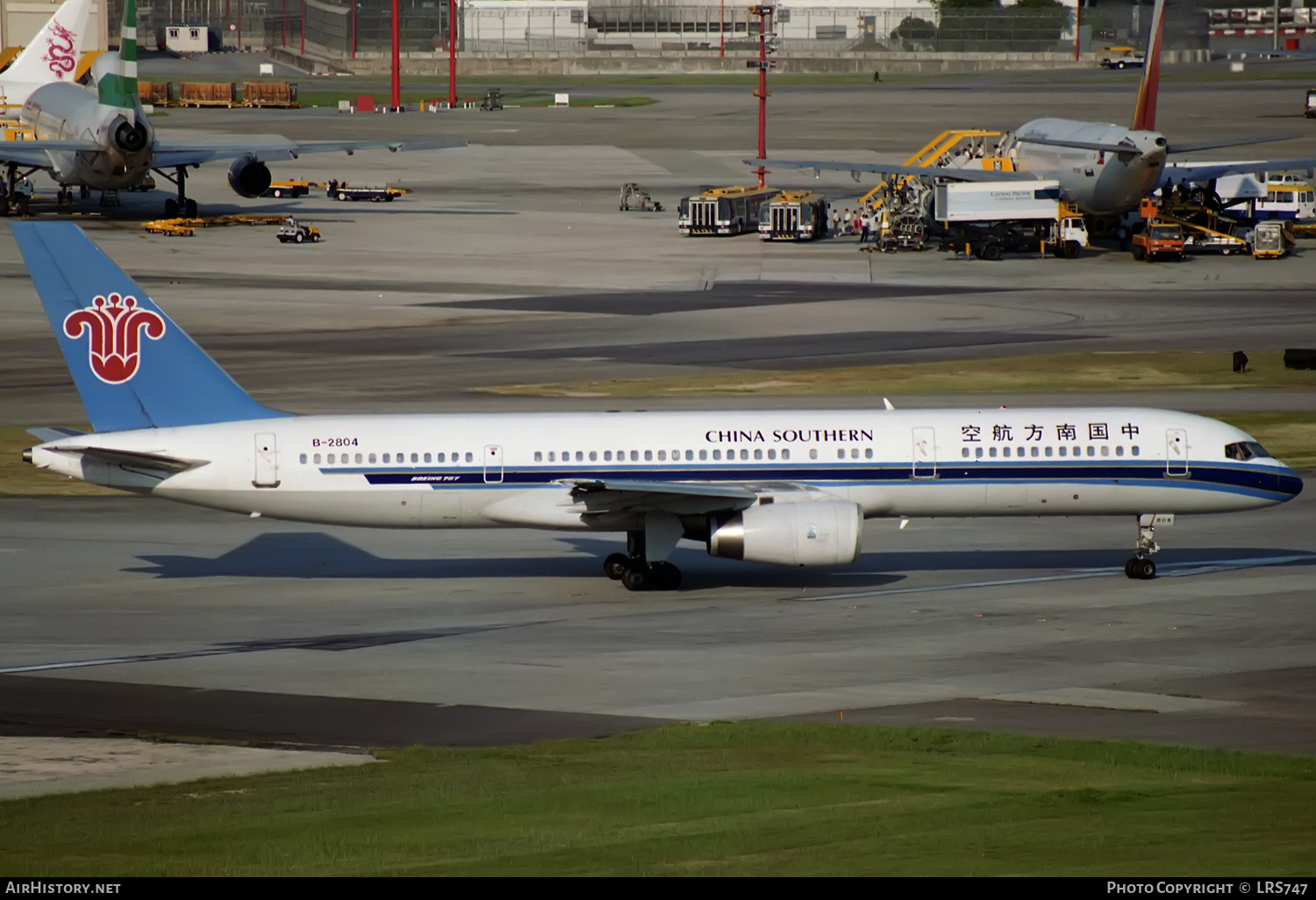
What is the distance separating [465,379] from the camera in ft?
215

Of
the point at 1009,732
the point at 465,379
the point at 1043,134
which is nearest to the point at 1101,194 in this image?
the point at 1043,134

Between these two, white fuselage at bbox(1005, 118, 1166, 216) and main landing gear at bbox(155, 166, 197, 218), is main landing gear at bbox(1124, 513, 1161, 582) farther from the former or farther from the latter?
main landing gear at bbox(155, 166, 197, 218)

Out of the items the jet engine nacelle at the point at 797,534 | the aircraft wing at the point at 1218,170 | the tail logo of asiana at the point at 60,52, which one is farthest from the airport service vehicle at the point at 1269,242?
the tail logo of asiana at the point at 60,52

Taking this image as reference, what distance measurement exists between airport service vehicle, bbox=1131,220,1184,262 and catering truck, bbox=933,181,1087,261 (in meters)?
3.59

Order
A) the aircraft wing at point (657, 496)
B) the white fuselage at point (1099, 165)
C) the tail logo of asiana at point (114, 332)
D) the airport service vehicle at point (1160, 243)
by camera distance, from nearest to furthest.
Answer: the aircraft wing at point (657, 496) < the tail logo of asiana at point (114, 332) < the white fuselage at point (1099, 165) < the airport service vehicle at point (1160, 243)

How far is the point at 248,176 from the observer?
110625mm

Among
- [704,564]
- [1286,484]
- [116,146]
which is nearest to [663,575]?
[704,564]

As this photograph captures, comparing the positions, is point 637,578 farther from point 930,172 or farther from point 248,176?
point 248,176

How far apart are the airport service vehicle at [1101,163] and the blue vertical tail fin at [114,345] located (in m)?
64.7

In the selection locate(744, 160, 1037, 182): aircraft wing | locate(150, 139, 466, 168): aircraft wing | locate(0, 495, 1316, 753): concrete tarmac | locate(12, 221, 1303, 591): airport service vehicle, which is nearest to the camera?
locate(0, 495, 1316, 753): concrete tarmac

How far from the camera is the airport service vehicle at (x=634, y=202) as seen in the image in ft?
397

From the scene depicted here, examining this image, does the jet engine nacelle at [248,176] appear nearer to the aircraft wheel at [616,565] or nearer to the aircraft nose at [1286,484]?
the aircraft wheel at [616,565]

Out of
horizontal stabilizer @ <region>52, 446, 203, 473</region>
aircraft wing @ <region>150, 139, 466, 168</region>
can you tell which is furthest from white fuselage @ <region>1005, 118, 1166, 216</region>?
horizontal stabilizer @ <region>52, 446, 203, 473</region>

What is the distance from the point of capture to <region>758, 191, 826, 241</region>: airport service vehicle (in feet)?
352
